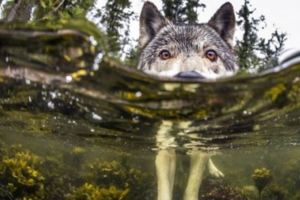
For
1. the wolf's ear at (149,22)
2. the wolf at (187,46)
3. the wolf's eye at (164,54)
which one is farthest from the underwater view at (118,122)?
the wolf's ear at (149,22)

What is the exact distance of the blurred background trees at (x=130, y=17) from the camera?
Result: 8016 millimetres

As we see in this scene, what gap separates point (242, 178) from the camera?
19.7 m

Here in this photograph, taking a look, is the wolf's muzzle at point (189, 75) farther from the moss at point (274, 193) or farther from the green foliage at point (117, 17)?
the moss at point (274, 193)

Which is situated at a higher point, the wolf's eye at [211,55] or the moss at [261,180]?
the wolf's eye at [211,55]

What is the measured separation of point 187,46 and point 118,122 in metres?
4.61

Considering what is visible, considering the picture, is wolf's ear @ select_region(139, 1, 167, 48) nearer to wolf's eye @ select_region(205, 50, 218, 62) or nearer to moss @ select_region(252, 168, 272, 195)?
wolf's eye @ select_region(205, 50, 218, 62)

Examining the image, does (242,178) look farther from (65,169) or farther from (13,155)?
(13,155)

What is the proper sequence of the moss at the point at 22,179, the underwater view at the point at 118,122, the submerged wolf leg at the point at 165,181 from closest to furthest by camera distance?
the underwater view at the point at 118,122 → the submerged wolf leg at the point at 165,181 → the moss at the point at 22,179

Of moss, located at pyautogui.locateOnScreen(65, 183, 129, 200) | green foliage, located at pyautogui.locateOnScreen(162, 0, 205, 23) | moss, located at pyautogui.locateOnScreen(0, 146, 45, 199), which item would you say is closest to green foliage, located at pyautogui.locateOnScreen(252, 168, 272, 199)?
moss, located at pyautogui.locateOnScreen(65, 183, 129, 200)

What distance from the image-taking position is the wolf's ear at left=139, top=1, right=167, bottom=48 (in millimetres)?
7434

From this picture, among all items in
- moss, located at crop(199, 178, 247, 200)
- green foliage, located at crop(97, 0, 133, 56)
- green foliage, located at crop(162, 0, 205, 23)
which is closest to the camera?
green foliage, located at crop(97, 0, 133, 56)

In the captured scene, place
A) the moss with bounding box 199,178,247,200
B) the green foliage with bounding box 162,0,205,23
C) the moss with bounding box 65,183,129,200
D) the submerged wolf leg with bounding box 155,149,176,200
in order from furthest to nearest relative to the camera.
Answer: the moss with bounding box 65,183,129,200 → the moss with bounding box 199,178,247,200 → the green foliage with bounding box 162,0,205,23 → the submerged wolf leg with bounding box 155,149,176,200

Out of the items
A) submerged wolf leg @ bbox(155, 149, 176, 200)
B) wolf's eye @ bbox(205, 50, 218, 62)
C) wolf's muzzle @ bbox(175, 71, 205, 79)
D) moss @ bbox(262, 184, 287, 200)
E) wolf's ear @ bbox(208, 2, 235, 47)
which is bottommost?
moss @ bbox(262, 184, 287, 200)

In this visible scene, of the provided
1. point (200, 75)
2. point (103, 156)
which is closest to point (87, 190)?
point (103, 156)
